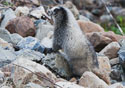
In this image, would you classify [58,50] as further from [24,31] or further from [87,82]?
[24,31]

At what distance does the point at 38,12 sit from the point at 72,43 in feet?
12.2

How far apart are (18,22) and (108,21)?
11940 millimetres

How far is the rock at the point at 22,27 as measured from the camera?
30.5ft

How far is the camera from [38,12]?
35.1ft

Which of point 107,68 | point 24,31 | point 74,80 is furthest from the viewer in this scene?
point 24,31

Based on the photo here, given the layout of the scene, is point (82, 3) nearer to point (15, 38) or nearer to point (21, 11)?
point (21, 11)

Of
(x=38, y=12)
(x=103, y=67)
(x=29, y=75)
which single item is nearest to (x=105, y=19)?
(x=38, y=12)

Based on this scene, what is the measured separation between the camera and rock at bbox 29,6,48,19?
10486mm

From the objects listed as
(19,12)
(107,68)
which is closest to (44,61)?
(107,68)

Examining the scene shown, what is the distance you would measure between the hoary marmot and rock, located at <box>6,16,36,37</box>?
1.95 m

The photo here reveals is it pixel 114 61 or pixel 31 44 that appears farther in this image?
pixel 114 61

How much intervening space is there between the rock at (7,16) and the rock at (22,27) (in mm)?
257

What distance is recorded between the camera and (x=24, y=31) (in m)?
9.30

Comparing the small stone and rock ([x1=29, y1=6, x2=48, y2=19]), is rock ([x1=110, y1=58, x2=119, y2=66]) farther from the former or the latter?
rock ([x1=29, y1=6, x2=48, y2=19])
